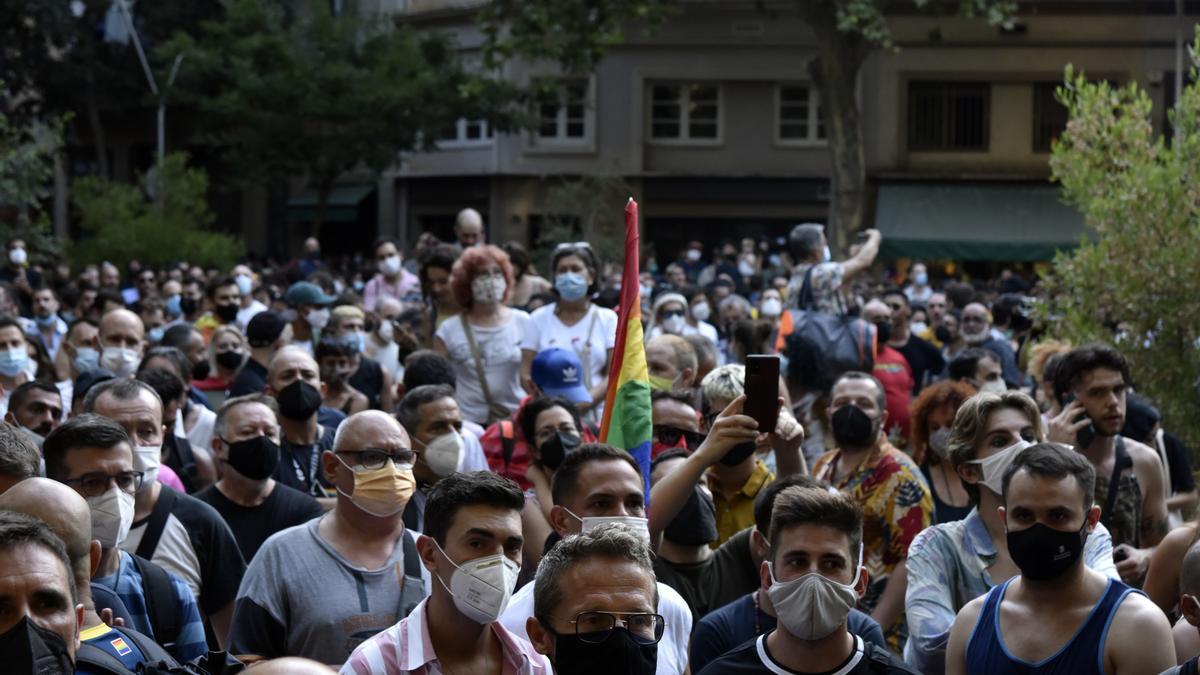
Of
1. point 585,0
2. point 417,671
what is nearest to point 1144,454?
point 417,671

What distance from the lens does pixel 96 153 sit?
50.0m

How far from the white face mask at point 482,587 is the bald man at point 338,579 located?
73 centimetres

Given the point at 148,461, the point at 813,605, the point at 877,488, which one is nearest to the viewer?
the point at 813,605

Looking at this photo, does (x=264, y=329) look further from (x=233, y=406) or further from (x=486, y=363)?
(x=233, y=406)

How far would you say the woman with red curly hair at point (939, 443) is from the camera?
7566mm

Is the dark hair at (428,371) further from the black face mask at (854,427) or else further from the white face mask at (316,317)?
the white face mask at (316,317)

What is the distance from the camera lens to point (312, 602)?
557cm

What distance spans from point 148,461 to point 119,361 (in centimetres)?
421

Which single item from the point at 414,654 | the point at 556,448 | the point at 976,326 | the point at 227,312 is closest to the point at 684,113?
the point at 976,326

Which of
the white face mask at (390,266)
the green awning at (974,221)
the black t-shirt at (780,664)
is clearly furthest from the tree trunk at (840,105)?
the black t-shirt at (780,664)

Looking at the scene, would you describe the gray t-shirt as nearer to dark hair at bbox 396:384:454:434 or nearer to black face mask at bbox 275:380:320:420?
dark hair at bbox 396:384:454:434

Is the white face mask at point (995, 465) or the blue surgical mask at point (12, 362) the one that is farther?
the blue surgical mask at point (12, 362)

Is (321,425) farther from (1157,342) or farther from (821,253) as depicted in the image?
(1157,342)

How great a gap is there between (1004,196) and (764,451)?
3184 centimetres
